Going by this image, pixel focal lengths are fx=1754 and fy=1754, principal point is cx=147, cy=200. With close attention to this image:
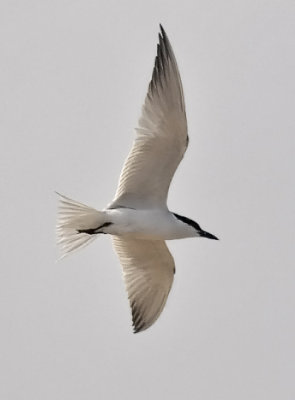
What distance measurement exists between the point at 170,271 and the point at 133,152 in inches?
63.0

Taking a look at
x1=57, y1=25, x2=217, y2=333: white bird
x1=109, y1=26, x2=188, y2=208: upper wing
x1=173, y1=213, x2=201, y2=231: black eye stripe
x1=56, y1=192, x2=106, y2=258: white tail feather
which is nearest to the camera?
x1=109, y1=26, x2=188, y2=208: upper wing

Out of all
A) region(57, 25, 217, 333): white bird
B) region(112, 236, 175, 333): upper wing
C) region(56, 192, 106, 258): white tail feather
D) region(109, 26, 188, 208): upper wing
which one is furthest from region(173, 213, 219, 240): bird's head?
region(56, 192, 106, 258): white tail feather

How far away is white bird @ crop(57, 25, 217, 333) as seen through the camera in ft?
54.2

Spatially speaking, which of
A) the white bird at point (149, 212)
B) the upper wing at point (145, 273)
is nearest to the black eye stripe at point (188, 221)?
the white bird at point (149, 212)

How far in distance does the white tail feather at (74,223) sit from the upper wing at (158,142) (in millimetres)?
295

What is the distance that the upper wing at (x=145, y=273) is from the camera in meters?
17.9

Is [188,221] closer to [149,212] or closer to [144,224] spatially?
[149,212]

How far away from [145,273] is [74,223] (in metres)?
1.27

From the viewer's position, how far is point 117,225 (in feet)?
56.0

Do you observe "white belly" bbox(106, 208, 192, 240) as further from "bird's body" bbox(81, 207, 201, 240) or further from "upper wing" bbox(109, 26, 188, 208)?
"upper wing" bbox(109, 26, 188, 208)

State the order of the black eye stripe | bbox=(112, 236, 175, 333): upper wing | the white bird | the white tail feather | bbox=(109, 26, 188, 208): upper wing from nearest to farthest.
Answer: bbox=(109, 26, 188, 208): upper wing, the white bird, the white tail feather, the black eye stripe, bbox=(112, 236, 175, 333): upper wing

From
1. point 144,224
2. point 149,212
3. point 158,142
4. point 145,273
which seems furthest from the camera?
point 145,273

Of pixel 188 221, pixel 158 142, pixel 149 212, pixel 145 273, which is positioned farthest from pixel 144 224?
pixel 145 273

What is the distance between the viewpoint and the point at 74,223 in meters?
17.1
